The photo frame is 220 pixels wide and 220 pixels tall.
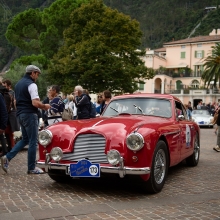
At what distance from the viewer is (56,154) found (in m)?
6.18

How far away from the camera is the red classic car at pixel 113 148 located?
5.82m

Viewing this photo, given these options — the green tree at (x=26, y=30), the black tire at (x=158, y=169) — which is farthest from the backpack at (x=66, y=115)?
the green tree at (x=26, y=30)

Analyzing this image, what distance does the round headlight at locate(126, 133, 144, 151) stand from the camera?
19.0 feet

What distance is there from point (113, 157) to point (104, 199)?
2.05 feet

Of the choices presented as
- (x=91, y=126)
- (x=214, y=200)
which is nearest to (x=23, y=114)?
(x=91, y=126)

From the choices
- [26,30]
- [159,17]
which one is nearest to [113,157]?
[26,30]

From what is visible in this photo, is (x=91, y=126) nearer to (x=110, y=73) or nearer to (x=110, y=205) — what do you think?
(x=110, y=205)

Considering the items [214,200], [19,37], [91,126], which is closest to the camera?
[214,200]

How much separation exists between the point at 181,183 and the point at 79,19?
111 ft

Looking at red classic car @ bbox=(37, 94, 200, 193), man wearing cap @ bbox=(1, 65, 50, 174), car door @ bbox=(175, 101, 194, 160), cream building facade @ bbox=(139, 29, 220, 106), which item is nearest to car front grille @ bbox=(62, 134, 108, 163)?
red classic car @ bbox=(37, 94, 200, 193)

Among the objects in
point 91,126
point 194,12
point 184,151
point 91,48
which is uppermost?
point 194,12

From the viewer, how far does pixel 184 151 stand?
7.82 meters

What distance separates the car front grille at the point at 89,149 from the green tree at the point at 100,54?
29.3 metres

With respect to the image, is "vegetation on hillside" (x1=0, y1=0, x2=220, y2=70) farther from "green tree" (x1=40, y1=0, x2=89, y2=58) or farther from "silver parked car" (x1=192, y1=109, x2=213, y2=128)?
"silver parked car" (x1=192, y1=109, x2=213, y2=128)
